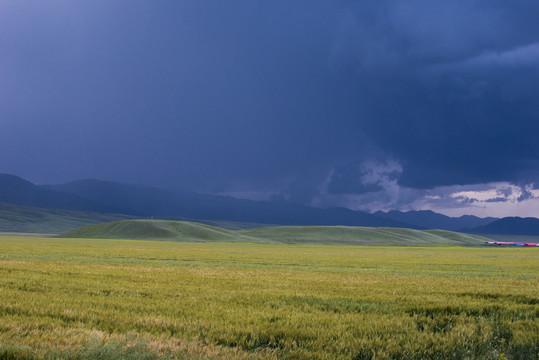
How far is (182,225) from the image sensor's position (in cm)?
18300

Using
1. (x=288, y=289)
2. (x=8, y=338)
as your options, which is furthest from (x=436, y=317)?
(x=8, y=338)

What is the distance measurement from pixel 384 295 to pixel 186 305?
21.4 ft

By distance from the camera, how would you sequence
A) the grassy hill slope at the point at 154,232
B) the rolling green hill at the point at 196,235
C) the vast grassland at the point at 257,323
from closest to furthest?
the vast grassland at the point at 257,323, the grassy hill slope at the point at 154,232, the rolling green hill at the point at 196,235

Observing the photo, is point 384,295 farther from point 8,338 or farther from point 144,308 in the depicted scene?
point 8,338

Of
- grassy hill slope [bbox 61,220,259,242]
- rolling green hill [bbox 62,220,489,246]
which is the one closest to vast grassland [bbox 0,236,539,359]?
rolling green hill [bbox 62,220,489,246]

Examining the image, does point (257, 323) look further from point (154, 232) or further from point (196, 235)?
point (154, 232)

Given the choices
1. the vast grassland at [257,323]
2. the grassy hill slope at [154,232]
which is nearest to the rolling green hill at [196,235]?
the grassy hill slope at [154,232]

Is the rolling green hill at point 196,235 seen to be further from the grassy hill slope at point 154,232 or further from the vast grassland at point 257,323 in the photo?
the vast grassland at point 257,323

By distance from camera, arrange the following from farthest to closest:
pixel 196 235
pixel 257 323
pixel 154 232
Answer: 1. pixel 154 232
2. pixel 196 235
3. pixel 257 323

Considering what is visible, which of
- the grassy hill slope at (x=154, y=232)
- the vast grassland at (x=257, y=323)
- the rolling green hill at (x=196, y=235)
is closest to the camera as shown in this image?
the vast grassland at (x=257, y=323)

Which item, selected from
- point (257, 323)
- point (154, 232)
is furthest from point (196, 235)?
point (257, 323)

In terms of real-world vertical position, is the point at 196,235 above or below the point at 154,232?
above

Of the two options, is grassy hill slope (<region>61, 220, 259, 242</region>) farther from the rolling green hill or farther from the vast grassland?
the vast grassland

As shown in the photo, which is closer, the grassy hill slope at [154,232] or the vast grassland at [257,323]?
the vast grassland at [257,323]
